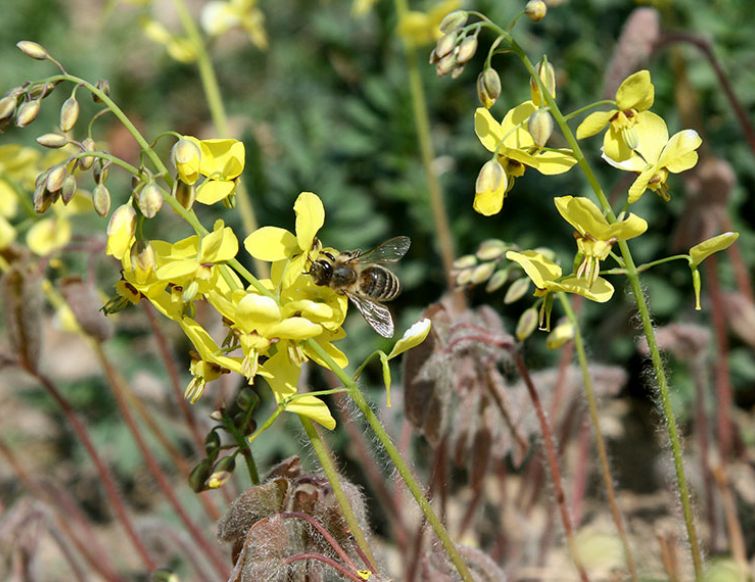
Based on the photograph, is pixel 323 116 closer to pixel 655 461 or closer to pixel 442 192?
pixel 442 192

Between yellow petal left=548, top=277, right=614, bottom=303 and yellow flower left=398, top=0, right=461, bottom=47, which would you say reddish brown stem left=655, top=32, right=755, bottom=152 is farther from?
yellow petal left=548, top=277, right=614, bottom=303

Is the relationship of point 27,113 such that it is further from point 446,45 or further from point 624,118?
point 624,118

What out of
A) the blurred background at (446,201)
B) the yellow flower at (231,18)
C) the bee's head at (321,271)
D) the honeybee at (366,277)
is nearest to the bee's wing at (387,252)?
the honeybee at (366,277)

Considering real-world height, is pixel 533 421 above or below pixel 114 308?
below

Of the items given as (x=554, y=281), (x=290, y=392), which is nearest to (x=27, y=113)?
(x=290, y=392)

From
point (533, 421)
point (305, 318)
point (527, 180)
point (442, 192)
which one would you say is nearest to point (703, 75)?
point (527, 180)

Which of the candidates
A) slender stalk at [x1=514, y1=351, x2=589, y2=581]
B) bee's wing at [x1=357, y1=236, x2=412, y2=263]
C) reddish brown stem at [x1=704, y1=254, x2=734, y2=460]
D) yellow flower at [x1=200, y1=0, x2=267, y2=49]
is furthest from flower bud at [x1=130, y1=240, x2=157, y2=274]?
yellow flower at [x1=200, y1=0, x2=267, y2=49]
